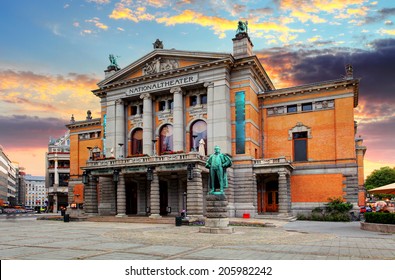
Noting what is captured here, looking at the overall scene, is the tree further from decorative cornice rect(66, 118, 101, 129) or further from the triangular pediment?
the triangular pediment

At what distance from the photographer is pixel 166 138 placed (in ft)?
162

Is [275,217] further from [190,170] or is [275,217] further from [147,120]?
[147,120]

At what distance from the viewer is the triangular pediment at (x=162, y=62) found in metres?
45.9

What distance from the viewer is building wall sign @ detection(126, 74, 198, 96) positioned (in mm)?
46688

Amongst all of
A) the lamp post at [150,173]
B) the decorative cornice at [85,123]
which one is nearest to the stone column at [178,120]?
the lamp post at [150,173]

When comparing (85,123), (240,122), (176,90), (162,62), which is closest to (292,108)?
(240,122)

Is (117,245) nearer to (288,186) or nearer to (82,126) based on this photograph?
(288,186)

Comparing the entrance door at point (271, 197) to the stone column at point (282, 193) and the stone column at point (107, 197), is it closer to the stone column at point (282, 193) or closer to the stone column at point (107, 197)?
the stone column at point (282, 193)

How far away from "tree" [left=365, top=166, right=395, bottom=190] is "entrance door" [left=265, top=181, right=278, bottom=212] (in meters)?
82.7

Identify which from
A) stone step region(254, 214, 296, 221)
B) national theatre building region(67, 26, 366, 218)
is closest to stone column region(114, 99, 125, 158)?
A: national theatre building region(67, 26, 366, 218)

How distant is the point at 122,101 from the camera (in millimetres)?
51812

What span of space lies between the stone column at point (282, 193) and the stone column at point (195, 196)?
355 inches

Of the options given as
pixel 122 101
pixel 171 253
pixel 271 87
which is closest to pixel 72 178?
pixel 122 101
